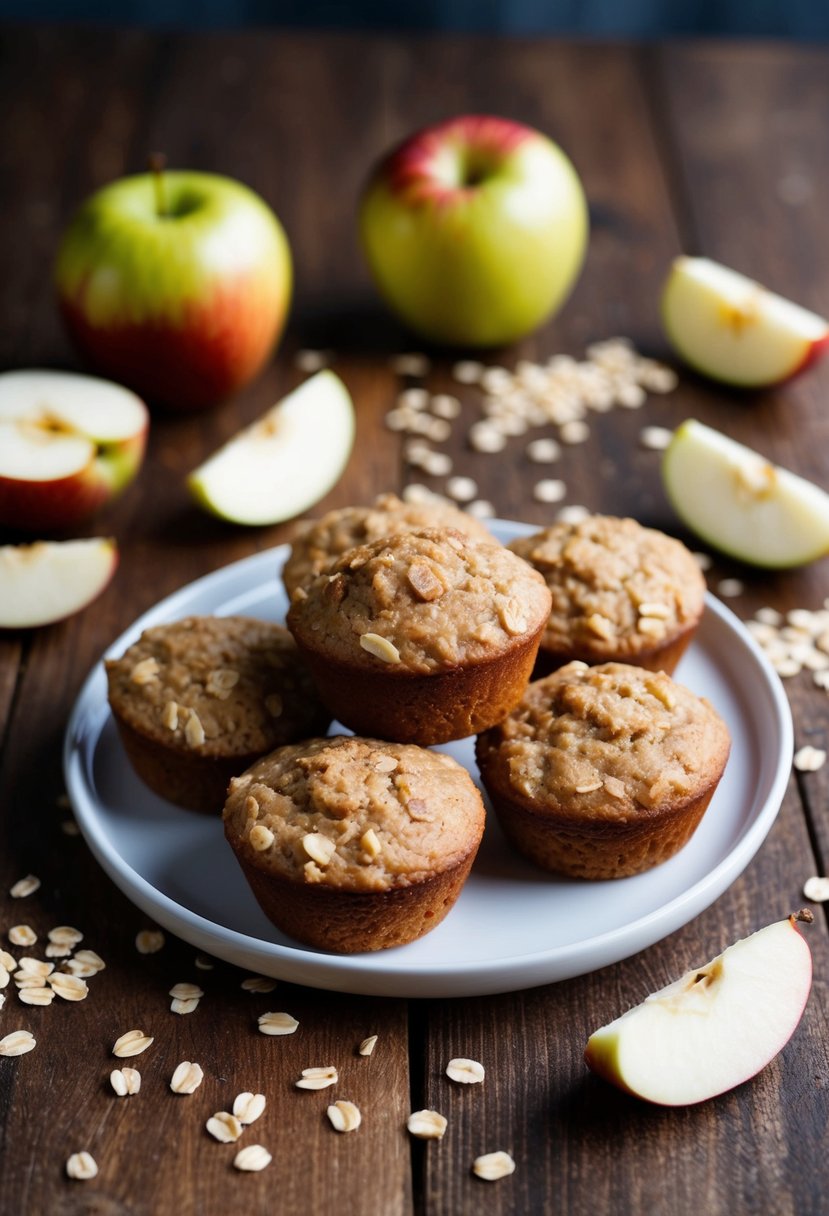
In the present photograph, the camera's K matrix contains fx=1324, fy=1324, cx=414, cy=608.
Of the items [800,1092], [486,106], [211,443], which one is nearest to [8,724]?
[211,443]

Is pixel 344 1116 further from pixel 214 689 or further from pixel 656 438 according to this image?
pixel 656 438

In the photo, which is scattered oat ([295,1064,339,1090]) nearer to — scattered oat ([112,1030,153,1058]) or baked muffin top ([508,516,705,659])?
scattered oat ([112,1030,153,1058])

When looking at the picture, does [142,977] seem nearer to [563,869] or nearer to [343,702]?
[343,702]

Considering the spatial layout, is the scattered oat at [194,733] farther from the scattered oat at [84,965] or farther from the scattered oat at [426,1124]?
the scattered oat at [426,1124]

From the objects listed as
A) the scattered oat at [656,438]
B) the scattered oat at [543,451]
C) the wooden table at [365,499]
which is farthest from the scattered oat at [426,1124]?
the scattered oat at [656,438]

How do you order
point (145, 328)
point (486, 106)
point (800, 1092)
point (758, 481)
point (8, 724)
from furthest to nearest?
1. point (486, 106)
2. point (145, 328)
3. point (758, 481)
4. point (8, 724)
5. point (800, 1092)

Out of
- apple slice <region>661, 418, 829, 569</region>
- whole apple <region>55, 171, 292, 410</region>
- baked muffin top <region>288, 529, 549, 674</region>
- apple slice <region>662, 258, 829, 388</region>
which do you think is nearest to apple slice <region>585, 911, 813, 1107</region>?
baked muffin top <region>288, 529, 549, 674</region>
